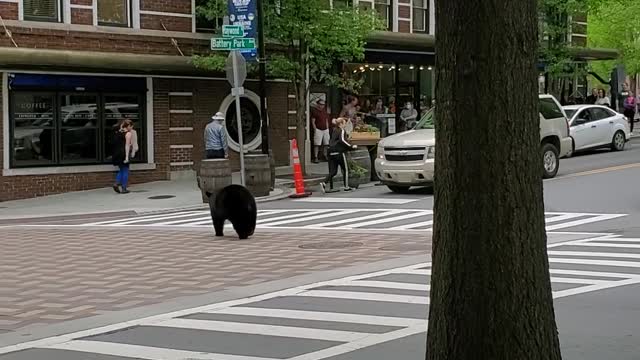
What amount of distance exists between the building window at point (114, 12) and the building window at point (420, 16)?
39.4ft

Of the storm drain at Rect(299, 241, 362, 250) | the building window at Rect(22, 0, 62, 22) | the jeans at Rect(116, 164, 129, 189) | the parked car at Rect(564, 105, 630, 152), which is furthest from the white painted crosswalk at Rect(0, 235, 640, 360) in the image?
the parked car at Rect(564, 105, 630, 152)

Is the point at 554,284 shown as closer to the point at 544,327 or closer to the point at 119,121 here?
the point at 544,327

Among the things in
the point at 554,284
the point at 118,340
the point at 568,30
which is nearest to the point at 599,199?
the point at 554,284

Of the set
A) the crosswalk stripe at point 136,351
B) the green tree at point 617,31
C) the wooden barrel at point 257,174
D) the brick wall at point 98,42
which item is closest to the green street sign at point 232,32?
the wooden barrel at point 257,174

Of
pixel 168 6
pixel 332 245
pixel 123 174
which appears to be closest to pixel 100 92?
pixel 123 174

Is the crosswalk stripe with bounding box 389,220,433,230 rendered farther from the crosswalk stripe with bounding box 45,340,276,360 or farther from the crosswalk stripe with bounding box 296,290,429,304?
the crosswalk stripe with bounding box 45,340,276,360

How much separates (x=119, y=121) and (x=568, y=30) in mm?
19964

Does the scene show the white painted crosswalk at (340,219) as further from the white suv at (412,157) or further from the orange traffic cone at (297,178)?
the orange traffic cone at (297,178)

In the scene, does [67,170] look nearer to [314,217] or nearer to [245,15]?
[245,15]

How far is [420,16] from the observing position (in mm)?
33062

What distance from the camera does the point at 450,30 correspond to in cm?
382

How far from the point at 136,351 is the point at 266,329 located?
47.0 inches

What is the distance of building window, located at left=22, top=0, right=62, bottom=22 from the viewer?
73.4 ft

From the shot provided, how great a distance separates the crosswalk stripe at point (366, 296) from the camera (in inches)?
355
